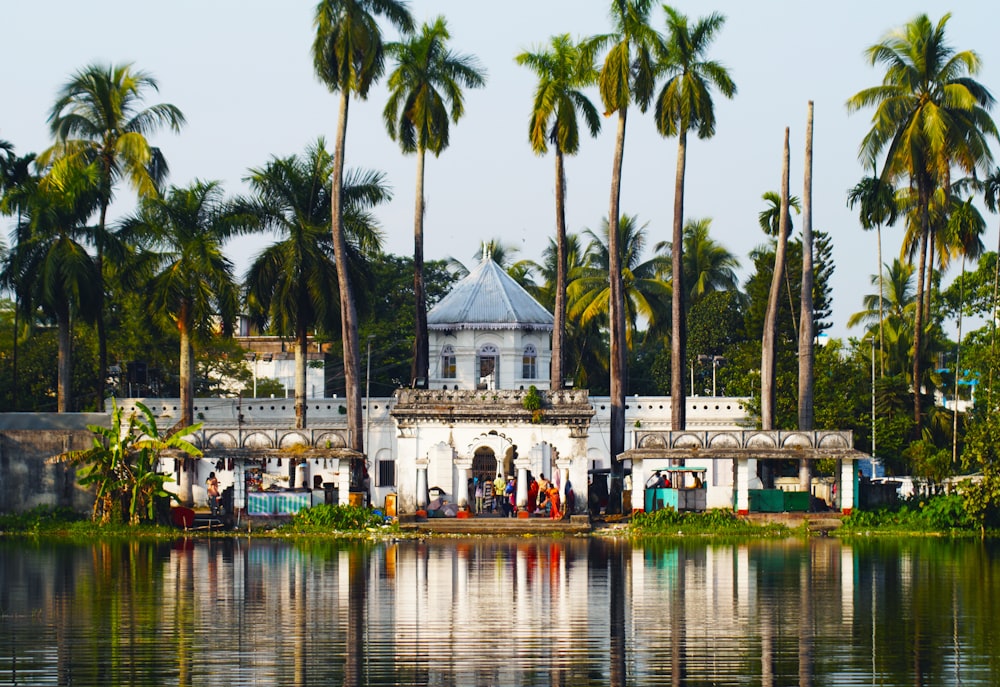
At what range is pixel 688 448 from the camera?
132 ft

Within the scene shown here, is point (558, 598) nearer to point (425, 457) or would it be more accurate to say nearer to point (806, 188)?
point (425, 457)

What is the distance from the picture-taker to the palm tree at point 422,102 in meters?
45.8

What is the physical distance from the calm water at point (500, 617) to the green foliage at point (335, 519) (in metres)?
5.28

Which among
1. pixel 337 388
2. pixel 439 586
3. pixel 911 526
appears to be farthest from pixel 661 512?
pixel 337 388

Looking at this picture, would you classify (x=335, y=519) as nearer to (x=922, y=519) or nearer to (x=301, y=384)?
(x=301, y=384)

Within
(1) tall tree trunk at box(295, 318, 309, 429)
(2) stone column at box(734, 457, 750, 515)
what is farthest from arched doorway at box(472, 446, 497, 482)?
(2) stone column at box(734, 457, 750, 515)

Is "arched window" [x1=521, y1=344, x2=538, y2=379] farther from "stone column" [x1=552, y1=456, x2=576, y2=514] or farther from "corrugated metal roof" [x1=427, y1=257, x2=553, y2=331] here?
"stone column" [x1=552, y1=456, x2=576, y2=514]

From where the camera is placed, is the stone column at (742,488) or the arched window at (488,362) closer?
the stone column at (742,488)

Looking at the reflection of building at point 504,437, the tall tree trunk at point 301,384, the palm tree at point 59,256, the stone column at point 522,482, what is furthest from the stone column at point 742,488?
the palm tree at point 59,256

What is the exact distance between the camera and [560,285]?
153 ft

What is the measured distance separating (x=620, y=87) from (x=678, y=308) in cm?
658

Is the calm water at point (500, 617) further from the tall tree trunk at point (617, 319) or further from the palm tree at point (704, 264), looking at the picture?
the palm tree at point (704, 264)

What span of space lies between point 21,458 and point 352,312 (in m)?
→ 9.66

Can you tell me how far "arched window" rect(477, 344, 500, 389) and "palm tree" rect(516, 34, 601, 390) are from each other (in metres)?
8.67
